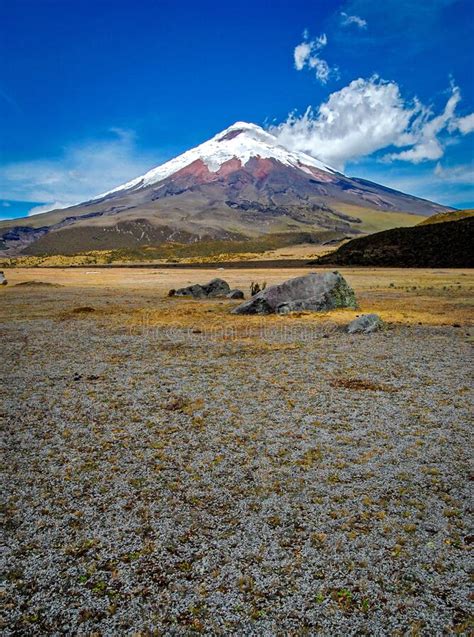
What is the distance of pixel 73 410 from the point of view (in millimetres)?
8609

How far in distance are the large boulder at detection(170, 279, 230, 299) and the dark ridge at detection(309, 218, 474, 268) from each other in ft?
166

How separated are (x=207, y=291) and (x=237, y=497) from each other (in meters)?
27.7

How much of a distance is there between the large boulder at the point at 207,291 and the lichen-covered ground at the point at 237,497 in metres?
19.9

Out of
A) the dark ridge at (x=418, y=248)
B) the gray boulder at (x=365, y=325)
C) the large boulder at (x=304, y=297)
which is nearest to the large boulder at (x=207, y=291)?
the large boulder at (x=304, y=297)

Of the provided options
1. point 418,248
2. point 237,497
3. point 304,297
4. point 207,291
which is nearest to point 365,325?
point 304,297

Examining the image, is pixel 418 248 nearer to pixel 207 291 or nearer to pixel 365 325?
pixel 207 291

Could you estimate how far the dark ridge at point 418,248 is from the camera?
234 feet

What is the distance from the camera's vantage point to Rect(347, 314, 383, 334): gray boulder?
17031 millimetres

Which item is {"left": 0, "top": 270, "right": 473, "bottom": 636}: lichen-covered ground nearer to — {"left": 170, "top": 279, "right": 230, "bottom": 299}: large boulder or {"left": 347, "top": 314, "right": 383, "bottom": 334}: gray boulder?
{"left": 347, "top": 314, "right": 383, "bottom": 334}: gray boulder

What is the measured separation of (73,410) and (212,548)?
16.7ft

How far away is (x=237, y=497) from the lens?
5.53m

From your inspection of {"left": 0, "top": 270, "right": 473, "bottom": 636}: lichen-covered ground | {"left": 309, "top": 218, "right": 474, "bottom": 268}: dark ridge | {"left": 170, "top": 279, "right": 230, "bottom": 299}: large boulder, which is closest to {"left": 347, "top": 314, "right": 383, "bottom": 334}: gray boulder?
{"left": 0, "top": 270, "right": 473, "bottom": 636}: lichen-covered ground

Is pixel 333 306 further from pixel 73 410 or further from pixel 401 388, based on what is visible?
pixel 73 410

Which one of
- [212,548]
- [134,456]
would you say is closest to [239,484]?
[212,548]
